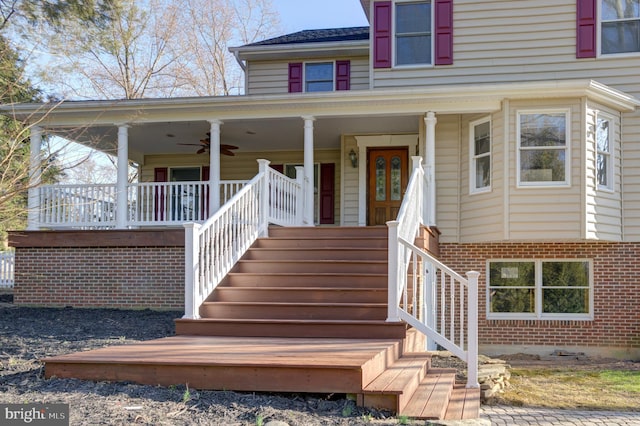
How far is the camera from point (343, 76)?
15.6 m

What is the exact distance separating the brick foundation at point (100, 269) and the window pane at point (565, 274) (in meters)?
6.59

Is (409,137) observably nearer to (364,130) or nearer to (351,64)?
(364,130)

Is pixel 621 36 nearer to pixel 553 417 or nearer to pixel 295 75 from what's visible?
pixel 295 75

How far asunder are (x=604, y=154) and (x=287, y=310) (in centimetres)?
696

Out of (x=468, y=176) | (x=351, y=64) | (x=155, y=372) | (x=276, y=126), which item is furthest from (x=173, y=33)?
(x=155, y=372)

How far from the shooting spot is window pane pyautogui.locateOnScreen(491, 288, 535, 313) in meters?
11.9

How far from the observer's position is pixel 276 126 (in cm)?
1296

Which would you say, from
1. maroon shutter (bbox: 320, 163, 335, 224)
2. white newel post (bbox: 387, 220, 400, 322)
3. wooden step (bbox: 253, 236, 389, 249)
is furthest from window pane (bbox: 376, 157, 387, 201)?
white newel post (bbox: 387, 220, 400, 322)

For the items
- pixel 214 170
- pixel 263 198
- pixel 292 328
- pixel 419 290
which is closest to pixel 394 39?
pixel 214 170

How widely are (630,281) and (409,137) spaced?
5015 mm

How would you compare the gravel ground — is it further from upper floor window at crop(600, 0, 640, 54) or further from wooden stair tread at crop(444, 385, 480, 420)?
upper floor window at crop(600, 0, 640, 54)

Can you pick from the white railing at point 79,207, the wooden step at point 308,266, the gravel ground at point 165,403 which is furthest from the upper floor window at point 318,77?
the gravel ground at point 165,403

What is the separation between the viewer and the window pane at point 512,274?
11.9 meters

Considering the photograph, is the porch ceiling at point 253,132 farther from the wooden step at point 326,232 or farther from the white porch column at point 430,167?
the wooden step at point 326,232
